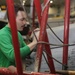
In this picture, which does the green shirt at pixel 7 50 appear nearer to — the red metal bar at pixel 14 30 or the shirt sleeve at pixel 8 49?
the shirt sleeve at pixel 8 49

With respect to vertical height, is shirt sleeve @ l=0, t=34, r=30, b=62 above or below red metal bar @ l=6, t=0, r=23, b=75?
below

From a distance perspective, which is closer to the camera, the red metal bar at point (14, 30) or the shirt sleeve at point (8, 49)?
the red metal bar at point (14, 30)

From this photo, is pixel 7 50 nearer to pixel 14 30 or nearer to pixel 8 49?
pixel 8 49

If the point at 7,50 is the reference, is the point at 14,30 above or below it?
above

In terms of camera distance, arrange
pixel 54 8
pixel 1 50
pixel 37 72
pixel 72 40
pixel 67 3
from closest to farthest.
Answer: pixel 37 72, pixel 1 50, pixel 67 3, pixel 72 40, pixel 54 8

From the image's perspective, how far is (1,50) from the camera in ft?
6.06

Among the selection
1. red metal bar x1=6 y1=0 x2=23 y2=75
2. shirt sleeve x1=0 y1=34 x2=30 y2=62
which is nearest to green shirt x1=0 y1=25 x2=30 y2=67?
shirt sleeve x1=0 y1=34 x2=30 y2=62

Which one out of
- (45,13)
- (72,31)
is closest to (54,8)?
(72,31)

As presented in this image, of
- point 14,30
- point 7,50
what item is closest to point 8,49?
point 7,50

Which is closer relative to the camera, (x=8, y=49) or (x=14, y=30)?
(x=14, y=30)

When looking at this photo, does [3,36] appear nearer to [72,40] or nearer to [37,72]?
[37,72]

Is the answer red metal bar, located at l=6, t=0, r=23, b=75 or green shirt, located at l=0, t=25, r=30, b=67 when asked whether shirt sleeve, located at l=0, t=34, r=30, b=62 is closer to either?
green shirt, located at l=0, t=25, r=30, b=67

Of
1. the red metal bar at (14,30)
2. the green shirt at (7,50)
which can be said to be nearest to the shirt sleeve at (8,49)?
the green shirt at (7,50)

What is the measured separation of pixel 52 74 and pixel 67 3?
0.70 meters
